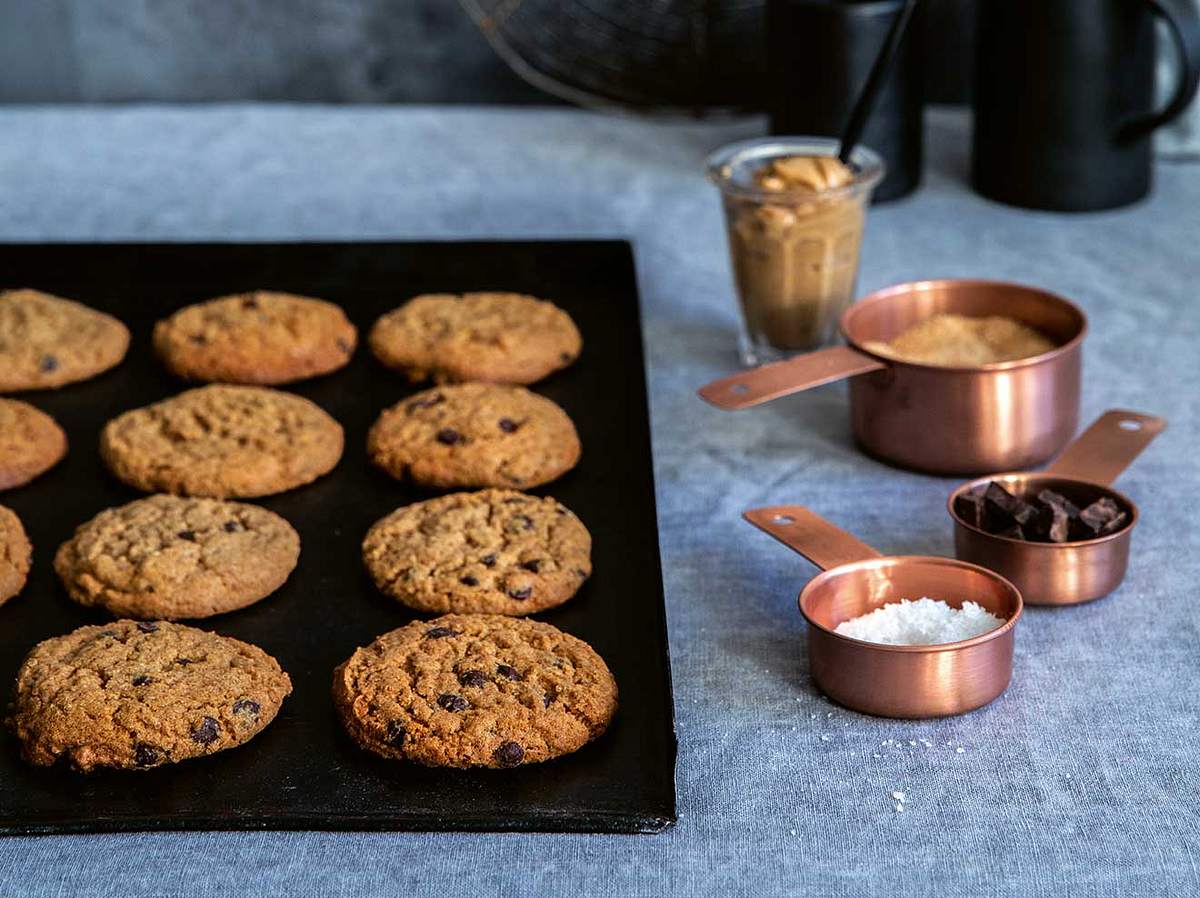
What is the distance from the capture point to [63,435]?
1.37 m

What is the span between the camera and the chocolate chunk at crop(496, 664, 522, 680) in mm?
988

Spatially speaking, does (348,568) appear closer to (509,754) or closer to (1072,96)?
(509,754)

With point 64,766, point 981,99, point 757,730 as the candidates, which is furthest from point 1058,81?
point 64,766

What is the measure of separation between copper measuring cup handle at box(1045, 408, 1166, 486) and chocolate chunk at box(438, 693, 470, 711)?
1.66 ft

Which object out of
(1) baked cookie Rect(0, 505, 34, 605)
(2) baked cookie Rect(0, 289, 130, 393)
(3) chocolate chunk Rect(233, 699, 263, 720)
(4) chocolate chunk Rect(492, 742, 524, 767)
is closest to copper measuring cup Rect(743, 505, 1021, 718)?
(4) chocolate chunk Rect(492, 742, 524, 767)

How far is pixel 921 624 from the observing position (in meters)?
1.01

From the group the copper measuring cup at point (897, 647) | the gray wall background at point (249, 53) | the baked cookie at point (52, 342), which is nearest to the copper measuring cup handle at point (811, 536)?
the copper measuring cup at point (897, 647)

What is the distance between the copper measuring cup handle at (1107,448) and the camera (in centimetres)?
121

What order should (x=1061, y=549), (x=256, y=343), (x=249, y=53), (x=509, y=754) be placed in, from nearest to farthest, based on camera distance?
(x=509, y=754), (x=1061, y=549), (x=256, y=343), (x=249, y=53)

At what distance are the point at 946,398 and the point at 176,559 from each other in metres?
0.64

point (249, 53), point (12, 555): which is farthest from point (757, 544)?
point (249, 53)

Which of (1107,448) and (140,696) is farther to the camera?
(1107,448)

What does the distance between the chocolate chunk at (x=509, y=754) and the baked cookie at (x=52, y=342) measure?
29.7 inches

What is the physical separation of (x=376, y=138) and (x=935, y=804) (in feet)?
5.24
